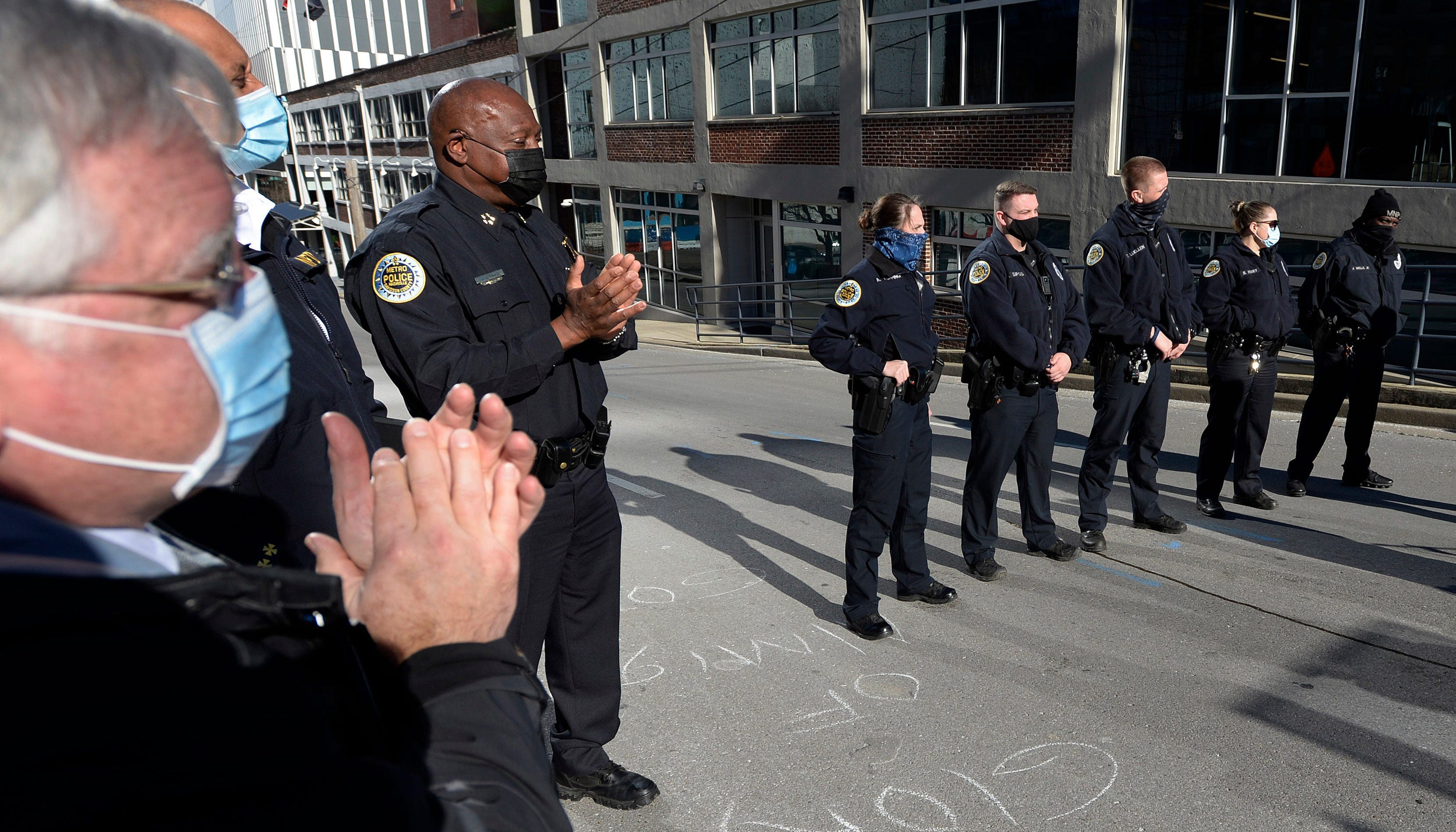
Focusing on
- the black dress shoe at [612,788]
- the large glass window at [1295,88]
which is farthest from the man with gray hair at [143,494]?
the large glass window at [1295,88]

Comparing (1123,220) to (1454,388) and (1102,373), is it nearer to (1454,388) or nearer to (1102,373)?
(1102,373)

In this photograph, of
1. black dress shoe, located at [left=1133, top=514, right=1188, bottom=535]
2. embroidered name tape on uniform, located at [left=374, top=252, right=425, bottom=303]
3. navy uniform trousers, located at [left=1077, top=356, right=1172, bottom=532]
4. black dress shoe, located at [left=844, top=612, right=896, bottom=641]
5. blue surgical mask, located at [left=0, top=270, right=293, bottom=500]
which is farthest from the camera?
black dress shoe, located at [left=1133, top=514, right=1188, bottom=535]

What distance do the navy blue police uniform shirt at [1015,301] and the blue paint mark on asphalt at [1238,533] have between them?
1595mm

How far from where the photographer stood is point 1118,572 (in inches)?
207

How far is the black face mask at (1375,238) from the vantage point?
21.5 ft

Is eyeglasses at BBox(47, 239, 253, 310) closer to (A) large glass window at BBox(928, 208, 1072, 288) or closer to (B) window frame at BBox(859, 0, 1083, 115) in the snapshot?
(B) window frame at BBox(859, 0, 1083, 115)

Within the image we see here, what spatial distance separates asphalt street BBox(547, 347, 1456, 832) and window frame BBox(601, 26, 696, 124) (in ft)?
53.2

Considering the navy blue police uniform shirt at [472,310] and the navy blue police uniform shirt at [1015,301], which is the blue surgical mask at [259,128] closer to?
the navy blue police uniform shirt at [472,310]

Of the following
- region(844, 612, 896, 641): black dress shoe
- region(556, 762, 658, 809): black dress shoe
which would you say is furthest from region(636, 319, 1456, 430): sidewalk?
region(556, 762, 658, 809): black dress shoe

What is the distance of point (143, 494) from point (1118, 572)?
5.20 meters

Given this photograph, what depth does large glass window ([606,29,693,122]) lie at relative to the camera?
69.5 ft

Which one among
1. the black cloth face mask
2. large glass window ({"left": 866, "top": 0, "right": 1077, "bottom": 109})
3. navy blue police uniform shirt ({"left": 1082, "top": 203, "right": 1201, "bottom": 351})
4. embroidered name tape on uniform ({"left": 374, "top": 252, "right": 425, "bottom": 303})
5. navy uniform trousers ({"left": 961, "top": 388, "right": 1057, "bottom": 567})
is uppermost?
large glass window ({"left": 866, "top": 0, "right": 1077, "bottom": 109})

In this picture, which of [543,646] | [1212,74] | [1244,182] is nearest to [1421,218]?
[1244,182]

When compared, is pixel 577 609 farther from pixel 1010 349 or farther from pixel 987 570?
pixel 1010 349
